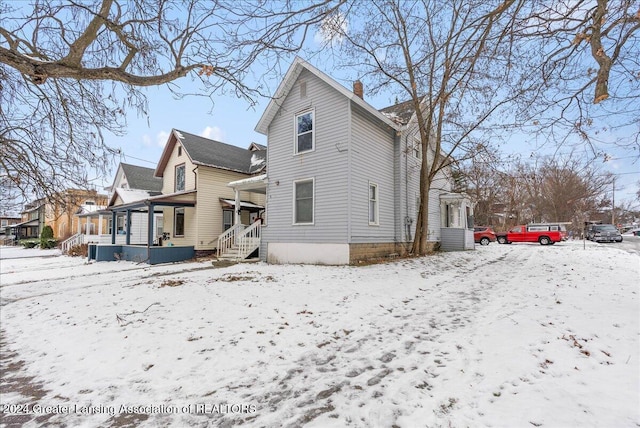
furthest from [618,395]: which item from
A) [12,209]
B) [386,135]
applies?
[386,135]

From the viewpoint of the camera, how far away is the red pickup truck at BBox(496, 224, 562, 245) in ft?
77.5

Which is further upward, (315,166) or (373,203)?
(315,166)

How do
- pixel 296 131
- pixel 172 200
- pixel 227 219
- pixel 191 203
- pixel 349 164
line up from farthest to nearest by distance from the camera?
pixel 227 219 → pixel 191 203 → pixel 172 200 → pixel 296 131 → pixel 349 164

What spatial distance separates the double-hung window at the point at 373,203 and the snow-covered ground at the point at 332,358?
571cm

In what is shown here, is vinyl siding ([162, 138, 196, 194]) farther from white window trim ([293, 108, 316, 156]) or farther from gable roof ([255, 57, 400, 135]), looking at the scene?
white window trim ([293, 108, 316, 156])

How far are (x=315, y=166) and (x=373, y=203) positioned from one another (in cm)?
285

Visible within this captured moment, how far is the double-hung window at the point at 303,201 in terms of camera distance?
11695mm

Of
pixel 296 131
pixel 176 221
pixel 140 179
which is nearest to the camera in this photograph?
pixel 296 131

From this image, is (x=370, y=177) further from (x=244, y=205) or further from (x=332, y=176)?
(x=244, y=205)

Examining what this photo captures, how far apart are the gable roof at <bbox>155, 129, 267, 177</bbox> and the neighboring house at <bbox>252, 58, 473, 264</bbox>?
536cm

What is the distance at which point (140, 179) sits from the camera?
78.4ft

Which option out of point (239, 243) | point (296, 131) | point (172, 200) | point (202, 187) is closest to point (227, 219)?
point (202, 187)

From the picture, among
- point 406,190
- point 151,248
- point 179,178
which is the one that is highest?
point 179,178

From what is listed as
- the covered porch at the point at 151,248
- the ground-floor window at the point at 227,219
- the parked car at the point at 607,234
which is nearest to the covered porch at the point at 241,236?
the ground-floor window at the point at 227,219
